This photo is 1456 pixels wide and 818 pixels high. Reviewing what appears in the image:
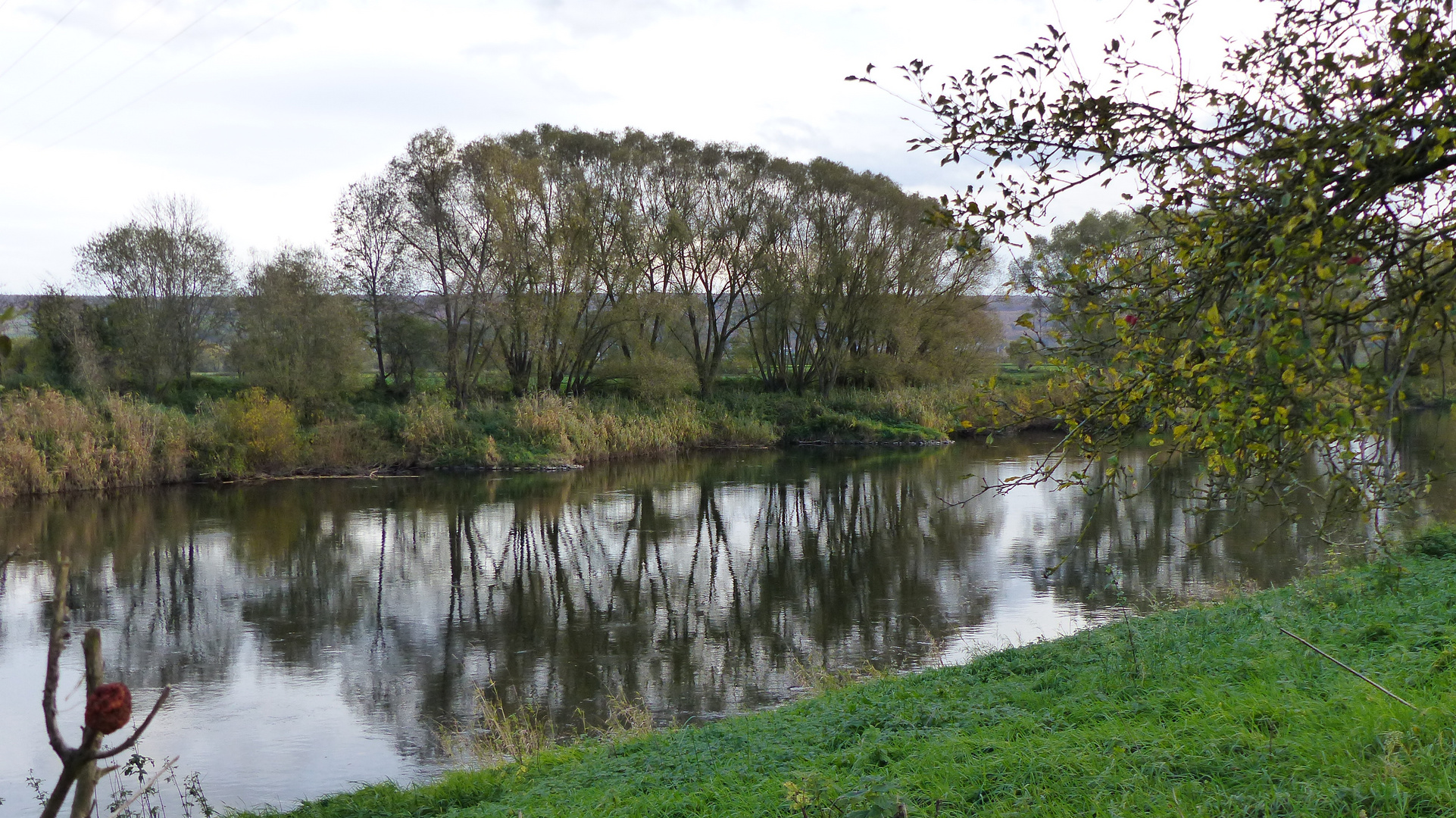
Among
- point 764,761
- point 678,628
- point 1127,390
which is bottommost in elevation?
point 678,628

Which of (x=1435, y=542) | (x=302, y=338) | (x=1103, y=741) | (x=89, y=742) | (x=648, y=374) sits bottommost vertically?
(x=1435, y=542)

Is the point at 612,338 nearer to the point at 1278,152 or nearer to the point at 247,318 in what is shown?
the point at 247,318

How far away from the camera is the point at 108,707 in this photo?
3.73ft

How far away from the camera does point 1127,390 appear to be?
3557 mm

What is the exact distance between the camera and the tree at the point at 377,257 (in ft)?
96.1

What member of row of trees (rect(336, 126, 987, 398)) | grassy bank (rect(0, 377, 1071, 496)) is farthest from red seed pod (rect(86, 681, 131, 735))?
row of trees (rect(336, 126, 987, 398))

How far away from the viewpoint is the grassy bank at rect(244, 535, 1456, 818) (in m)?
3.62

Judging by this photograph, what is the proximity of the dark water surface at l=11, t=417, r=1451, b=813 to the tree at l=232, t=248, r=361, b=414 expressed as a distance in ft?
16.1

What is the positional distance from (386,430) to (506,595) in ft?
47.7

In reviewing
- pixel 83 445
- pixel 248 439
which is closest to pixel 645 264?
pixel 248 439

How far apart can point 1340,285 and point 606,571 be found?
1262 centimetres

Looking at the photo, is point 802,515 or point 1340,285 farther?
point 802,515

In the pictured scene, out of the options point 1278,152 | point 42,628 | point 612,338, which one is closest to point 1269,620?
point 1278,152

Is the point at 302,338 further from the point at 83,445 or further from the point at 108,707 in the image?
the point at 108,707
